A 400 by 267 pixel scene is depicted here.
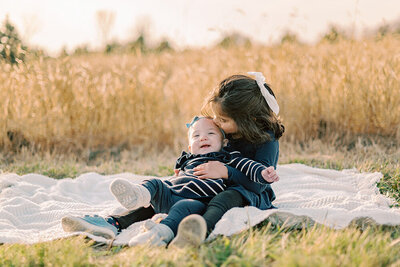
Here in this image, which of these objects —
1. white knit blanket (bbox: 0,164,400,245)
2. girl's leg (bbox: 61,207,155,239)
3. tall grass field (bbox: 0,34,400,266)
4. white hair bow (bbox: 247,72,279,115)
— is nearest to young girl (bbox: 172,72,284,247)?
white hair bow (bbox: 247,72,279,115)

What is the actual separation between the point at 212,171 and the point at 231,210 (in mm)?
252

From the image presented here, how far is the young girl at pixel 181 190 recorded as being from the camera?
217cm

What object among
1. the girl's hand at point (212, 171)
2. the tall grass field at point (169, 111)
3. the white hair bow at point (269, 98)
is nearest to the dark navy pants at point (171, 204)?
the girl's hand at point (212, 171)

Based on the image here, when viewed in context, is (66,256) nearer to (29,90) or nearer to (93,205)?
(93,205)

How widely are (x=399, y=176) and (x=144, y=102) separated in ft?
10.1

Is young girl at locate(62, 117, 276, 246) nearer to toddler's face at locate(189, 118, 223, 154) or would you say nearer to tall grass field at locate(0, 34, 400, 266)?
toddler's face at locate(189, 118, 223, 154)

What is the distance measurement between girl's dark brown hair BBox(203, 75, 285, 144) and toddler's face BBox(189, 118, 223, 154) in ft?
0.37

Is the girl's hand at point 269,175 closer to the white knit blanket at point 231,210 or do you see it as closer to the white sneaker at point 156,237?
the white knit blanket at point 231,210

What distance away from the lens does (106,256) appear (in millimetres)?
2113

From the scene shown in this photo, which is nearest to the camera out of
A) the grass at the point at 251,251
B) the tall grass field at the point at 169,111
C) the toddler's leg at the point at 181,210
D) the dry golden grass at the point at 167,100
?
the grass at the point at 251,251

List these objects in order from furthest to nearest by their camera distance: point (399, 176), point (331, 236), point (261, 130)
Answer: point (399, 176)
point (261, 130)
point (331, 236)

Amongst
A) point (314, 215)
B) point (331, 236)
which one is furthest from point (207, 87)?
point (331, 236)

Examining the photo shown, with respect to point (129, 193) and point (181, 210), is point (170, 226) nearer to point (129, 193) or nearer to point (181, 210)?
point (181, 210)

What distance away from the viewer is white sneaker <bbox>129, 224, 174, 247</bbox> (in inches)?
79.7
